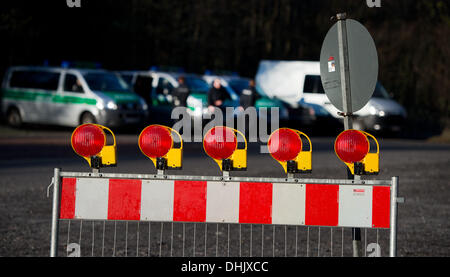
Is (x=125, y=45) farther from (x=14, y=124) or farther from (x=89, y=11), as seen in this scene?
(x=14, y=124)

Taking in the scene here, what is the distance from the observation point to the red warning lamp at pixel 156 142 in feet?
15.1

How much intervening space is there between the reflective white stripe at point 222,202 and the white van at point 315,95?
2277cm

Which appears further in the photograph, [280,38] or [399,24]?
[280,38]

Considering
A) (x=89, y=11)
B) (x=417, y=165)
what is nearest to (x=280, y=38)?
(x=89, y=11)

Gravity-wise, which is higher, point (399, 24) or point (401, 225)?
point (399, 24)

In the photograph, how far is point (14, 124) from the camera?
26906 mm

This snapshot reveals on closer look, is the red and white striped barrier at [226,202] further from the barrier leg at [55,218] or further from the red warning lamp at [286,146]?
the red warning lamp at [286,146]

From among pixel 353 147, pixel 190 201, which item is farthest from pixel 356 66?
pixel 190 201

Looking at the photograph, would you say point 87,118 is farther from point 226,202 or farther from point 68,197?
point 226,202

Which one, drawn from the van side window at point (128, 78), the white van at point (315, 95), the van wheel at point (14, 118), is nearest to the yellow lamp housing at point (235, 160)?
the white van at point (315, 95)

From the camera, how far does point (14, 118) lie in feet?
88.3

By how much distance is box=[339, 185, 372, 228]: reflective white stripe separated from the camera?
4.46 m

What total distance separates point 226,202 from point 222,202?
0.06ft
